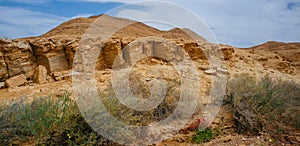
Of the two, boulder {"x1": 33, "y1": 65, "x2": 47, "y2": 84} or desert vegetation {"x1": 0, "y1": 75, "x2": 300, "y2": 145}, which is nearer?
desert vegetation {"x1": 0, "y1": 75, "x2": 300, "y2": 145}

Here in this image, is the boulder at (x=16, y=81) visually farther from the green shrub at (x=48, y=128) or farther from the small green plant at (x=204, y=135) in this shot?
the small green plant at (x=204, y=135)

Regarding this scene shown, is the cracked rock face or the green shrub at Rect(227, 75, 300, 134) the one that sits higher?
the cracked rock face

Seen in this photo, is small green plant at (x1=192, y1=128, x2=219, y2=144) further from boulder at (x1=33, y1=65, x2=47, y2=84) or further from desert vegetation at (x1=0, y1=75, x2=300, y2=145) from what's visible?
boulder at (x1=33, y1=65, x2=47, y2=84)

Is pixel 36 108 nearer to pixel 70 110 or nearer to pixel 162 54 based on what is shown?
pixel 70 110

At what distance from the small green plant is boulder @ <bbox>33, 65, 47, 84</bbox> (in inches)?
214

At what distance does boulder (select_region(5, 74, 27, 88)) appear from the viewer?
742 cm

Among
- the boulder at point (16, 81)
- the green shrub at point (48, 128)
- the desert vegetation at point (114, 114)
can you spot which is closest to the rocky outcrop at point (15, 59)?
the boulder at point (16, 81)

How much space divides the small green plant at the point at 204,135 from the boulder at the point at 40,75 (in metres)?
5.43

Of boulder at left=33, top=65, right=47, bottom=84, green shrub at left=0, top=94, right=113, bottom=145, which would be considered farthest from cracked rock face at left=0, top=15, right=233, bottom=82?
green shrub at left=0, top=94, right=113, bottom=145

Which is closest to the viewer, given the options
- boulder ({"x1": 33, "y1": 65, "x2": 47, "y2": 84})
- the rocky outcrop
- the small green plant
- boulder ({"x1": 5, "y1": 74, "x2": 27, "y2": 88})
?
the small green plant

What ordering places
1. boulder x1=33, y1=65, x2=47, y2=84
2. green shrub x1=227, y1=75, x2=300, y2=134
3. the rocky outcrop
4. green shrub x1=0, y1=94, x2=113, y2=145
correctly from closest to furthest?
green shrub x1=0, y1=94, x2=113, y2=145 → green shrub x1=227, y1=75, x2=300, y2=134 → boulder x1=33, y1=65, x2=47, y2=84 → the rocky outcrop

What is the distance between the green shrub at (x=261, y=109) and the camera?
4.15m

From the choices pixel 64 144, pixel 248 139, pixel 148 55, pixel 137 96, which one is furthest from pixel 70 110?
pixel 148 55

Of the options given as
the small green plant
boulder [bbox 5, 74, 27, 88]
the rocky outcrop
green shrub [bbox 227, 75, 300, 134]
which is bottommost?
the small green plant
